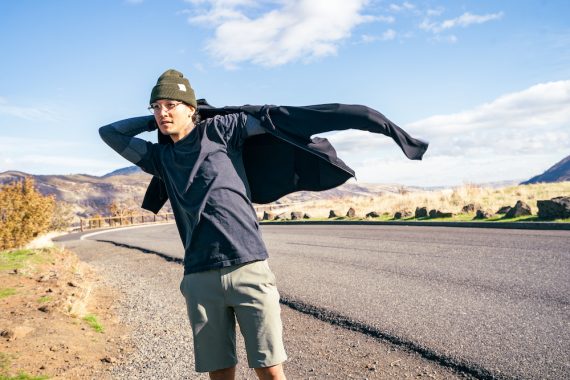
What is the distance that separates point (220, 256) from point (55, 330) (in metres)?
3.88

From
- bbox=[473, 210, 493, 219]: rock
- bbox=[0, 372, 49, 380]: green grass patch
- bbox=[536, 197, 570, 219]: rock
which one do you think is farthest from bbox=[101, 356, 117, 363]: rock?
bbox=[473, 210, 493, 219]: rock

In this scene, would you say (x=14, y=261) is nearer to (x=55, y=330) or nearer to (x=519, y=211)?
(x=55, y=330)

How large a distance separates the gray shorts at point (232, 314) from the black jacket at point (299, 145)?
22.0 inches

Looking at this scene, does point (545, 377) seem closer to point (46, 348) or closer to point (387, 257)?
point (46, 348)

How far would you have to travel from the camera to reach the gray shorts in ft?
6.62

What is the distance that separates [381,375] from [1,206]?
55.9 ft

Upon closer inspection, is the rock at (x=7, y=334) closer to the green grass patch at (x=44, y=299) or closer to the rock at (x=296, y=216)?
the green grass patch at (x=44, y=299)

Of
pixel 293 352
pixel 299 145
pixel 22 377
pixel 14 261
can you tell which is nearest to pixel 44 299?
pixel 22 377

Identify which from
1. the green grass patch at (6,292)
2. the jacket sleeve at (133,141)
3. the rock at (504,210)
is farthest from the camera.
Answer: the rock at (504,210)

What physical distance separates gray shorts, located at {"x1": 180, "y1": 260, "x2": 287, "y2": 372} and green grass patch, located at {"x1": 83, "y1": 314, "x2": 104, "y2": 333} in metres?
3.87

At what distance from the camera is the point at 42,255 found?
11.9m

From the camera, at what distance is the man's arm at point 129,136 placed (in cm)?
251

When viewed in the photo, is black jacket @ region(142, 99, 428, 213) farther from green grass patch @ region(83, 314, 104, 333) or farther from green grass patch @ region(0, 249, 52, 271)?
green grass patch @ region(0, 249, 52, 271)

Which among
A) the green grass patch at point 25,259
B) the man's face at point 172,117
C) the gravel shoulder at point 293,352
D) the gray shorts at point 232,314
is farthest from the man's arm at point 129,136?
the green grass patch at point 25,259
